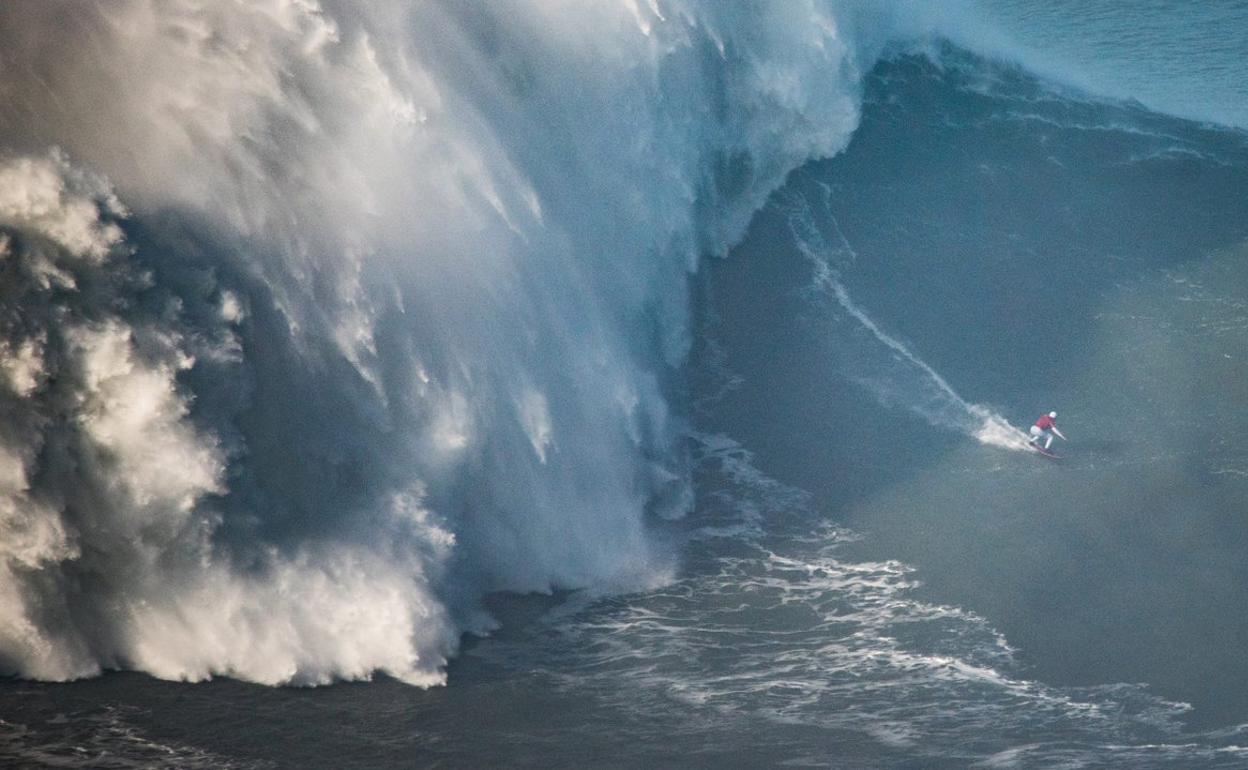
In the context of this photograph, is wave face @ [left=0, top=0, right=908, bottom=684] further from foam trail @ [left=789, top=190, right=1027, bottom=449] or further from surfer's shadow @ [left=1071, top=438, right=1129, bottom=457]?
surfer's shadow @ [left=1071, top=438, right=1129, bottom=457]

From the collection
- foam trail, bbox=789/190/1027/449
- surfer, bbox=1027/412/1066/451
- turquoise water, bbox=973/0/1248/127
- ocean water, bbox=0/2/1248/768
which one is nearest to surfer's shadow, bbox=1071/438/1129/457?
ocean water, bbox=0/2/1248/768

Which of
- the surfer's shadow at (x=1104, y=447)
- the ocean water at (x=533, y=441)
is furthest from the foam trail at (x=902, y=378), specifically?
the surfer's shadow at (x=1104, y=447)

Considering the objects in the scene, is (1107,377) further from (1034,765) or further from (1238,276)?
(1034,765)

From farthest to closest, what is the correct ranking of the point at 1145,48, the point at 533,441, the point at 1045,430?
the point at 1145,48
the point at 1045,430
the point at 533,441

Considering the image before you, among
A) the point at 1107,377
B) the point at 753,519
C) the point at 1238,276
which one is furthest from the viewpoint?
the point at 1238,276

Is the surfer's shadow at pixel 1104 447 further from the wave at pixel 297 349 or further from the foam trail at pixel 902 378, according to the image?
the wave at pixel 297 349

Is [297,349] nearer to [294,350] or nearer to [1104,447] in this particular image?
[294,350]

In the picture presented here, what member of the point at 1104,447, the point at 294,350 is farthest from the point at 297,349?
the point at 1104,447

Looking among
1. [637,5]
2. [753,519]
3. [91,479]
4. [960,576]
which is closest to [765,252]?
[637,5]
